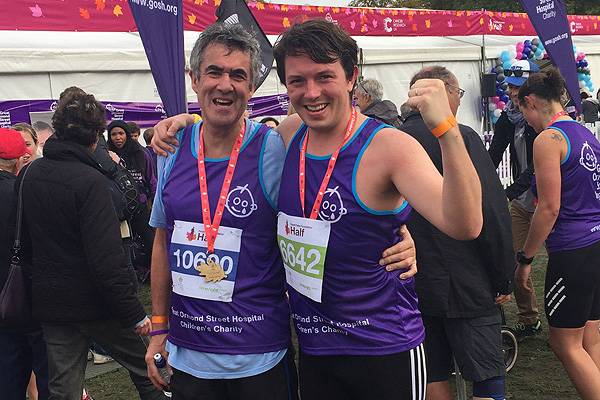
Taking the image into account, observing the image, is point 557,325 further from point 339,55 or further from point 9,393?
point 9,393

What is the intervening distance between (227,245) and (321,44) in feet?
2.30

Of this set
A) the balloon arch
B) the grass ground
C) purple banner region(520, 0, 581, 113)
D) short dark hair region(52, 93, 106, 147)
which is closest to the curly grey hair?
short dark hair region(52, 93, 106, 147)

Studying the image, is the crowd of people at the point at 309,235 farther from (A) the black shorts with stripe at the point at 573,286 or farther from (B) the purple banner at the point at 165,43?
(B) the purple banner at the point at 165,43

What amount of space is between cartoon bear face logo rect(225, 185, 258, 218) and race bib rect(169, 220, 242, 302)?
0.06 meters

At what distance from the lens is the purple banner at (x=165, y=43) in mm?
4254

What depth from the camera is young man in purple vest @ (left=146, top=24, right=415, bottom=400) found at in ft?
7.21

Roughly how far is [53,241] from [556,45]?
5.08 metres

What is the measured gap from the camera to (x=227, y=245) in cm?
220

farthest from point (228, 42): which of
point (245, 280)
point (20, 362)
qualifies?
point (20, 362)

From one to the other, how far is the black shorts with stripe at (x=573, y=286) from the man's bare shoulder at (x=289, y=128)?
1943mm

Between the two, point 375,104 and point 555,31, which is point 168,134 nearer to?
point 375,104

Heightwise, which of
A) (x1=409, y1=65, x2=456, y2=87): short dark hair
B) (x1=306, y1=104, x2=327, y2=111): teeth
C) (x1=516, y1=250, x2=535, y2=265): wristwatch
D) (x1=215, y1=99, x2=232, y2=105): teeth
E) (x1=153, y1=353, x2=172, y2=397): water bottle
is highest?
(x1=409, y1=65, x2=456, y2=87): short dark hair

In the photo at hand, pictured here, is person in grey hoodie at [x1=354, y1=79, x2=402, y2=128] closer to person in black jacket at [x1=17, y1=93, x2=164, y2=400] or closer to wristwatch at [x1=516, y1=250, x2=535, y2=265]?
wristwatch at [x1=516, y1=250, x2=535, y2=265]

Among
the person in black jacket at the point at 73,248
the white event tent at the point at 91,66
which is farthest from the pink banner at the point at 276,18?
the person in black jacket at the point at 73,248
